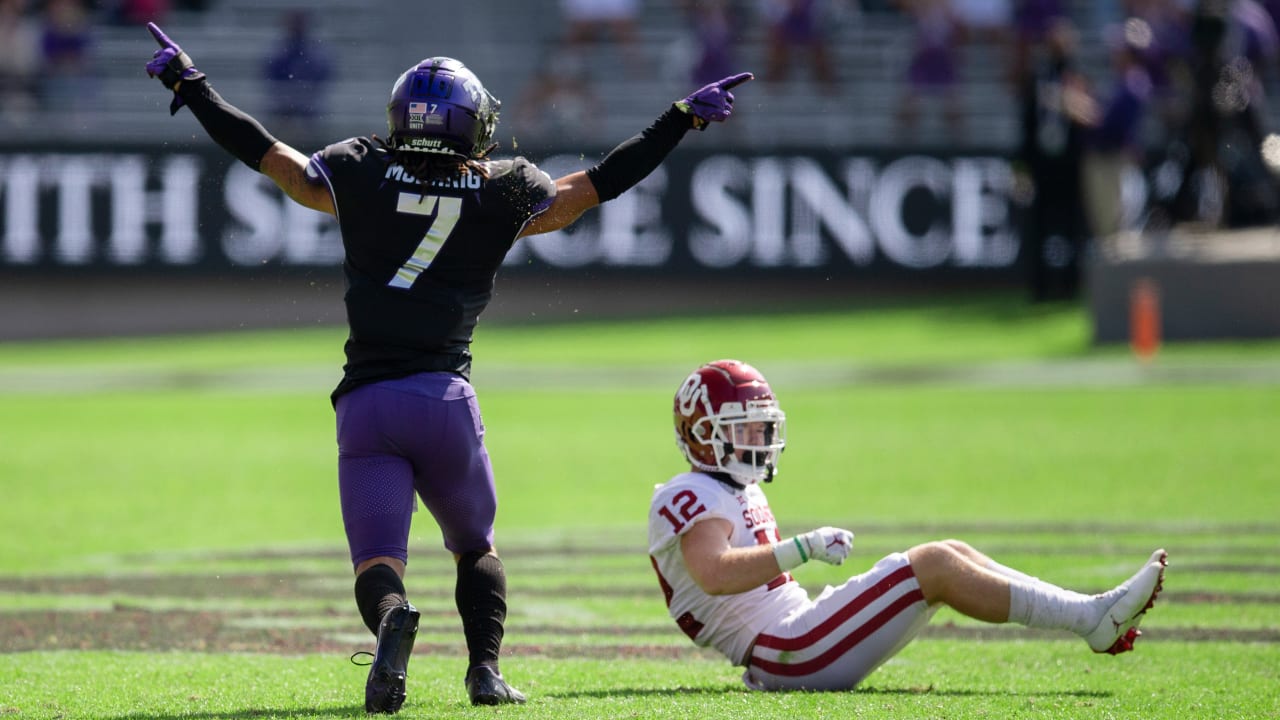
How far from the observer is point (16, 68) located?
25141 mm

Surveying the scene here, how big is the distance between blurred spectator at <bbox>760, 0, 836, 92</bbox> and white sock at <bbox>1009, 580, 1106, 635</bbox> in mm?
20802

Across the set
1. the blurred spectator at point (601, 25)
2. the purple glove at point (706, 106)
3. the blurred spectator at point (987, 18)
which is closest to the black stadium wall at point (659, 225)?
the blurred spectator at point (601, 25)

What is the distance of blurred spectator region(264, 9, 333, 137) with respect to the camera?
22388 mm

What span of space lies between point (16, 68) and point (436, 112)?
21338 millimetres

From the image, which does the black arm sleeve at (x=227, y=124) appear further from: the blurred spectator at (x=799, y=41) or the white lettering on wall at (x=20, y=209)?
the blurred spectator at (x=799, y=41)

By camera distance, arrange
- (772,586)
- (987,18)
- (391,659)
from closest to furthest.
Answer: (391,659) → (772,586) → (987,18)

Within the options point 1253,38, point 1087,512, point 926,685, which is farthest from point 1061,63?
point 926,685

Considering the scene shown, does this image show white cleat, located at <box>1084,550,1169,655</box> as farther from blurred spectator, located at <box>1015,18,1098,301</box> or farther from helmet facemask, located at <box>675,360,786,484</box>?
blurred spectator, located at <box>1015,18,1098,301</box>

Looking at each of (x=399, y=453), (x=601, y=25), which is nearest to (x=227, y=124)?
(x=399, y=453)

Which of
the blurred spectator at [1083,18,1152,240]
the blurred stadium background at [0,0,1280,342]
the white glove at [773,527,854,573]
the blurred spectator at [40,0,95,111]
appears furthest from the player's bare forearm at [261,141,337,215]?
the blurred spectator at [40,0,95,111]

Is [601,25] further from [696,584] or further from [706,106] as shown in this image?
[696,584]

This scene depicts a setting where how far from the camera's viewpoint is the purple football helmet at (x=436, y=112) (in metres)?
5.51

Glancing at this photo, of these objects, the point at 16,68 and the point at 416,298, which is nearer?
the point at 416,298

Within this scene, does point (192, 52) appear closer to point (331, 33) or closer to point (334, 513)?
point (331, 33)
